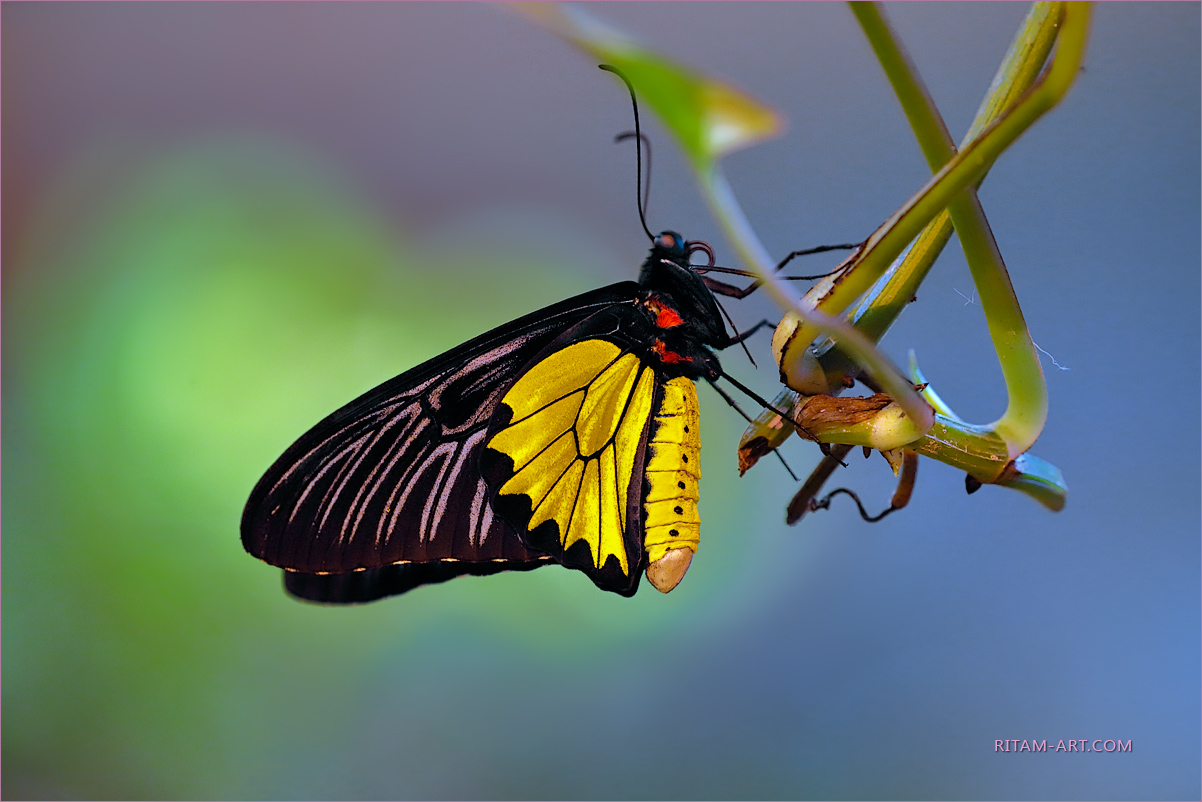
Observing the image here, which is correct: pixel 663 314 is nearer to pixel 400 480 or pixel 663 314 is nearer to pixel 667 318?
pixel 667 318

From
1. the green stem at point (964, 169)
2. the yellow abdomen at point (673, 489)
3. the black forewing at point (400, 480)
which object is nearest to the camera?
the green stem at point (964, 169)

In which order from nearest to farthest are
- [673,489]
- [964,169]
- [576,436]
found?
[964,169]
[673,489]
[576,436]

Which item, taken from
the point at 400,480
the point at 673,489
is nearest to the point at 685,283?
the point at 673,489

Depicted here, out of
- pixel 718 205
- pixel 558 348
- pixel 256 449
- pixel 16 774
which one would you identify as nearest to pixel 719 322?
pixel 558 348

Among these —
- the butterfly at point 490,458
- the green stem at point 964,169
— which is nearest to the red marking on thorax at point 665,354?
the butterfly at point 490,458

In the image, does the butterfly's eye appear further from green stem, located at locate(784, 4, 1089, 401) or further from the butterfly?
green stem, located at locate(784, 4, 1089, 401)

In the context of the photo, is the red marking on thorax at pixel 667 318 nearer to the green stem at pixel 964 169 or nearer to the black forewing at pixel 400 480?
the black forewing at pixel 400 480

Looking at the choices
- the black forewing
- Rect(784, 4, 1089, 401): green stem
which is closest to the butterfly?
the black forewing
